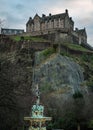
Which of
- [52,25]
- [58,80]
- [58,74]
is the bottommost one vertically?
[58,80]

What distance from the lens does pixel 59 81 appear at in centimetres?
7894

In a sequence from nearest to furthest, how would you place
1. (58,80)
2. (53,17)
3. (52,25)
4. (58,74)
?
(58,80) < (58,74) < (52,25) < (53,17)

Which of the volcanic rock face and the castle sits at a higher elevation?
the castle

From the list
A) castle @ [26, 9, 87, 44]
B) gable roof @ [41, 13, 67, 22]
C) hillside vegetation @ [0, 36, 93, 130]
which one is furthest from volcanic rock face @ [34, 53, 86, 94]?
gable roof @ [41, 13, 67, 22]

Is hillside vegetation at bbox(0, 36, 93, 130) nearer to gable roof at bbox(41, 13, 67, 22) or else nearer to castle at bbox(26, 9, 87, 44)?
castle at bbox(26, 9, 87, 44)

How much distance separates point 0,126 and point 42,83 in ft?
134

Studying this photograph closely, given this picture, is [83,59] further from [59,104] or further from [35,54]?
[59,104]

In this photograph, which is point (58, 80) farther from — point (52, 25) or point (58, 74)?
point (52, 25)

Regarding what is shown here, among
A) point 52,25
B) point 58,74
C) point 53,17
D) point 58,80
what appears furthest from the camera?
point 53,17

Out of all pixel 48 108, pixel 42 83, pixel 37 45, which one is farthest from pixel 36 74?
pixel 48 108

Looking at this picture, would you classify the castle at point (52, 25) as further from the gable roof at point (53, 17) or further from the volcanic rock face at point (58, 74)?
the volcanic rock face at point (58, 74)

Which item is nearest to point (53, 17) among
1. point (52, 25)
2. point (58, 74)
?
point (52, 25)

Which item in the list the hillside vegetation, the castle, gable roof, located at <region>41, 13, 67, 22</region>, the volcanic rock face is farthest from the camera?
gable roof, located at <region>41, 13, 67, 22</region>

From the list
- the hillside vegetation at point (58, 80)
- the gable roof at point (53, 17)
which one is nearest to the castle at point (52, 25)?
the gable roof at point (53, 17)
